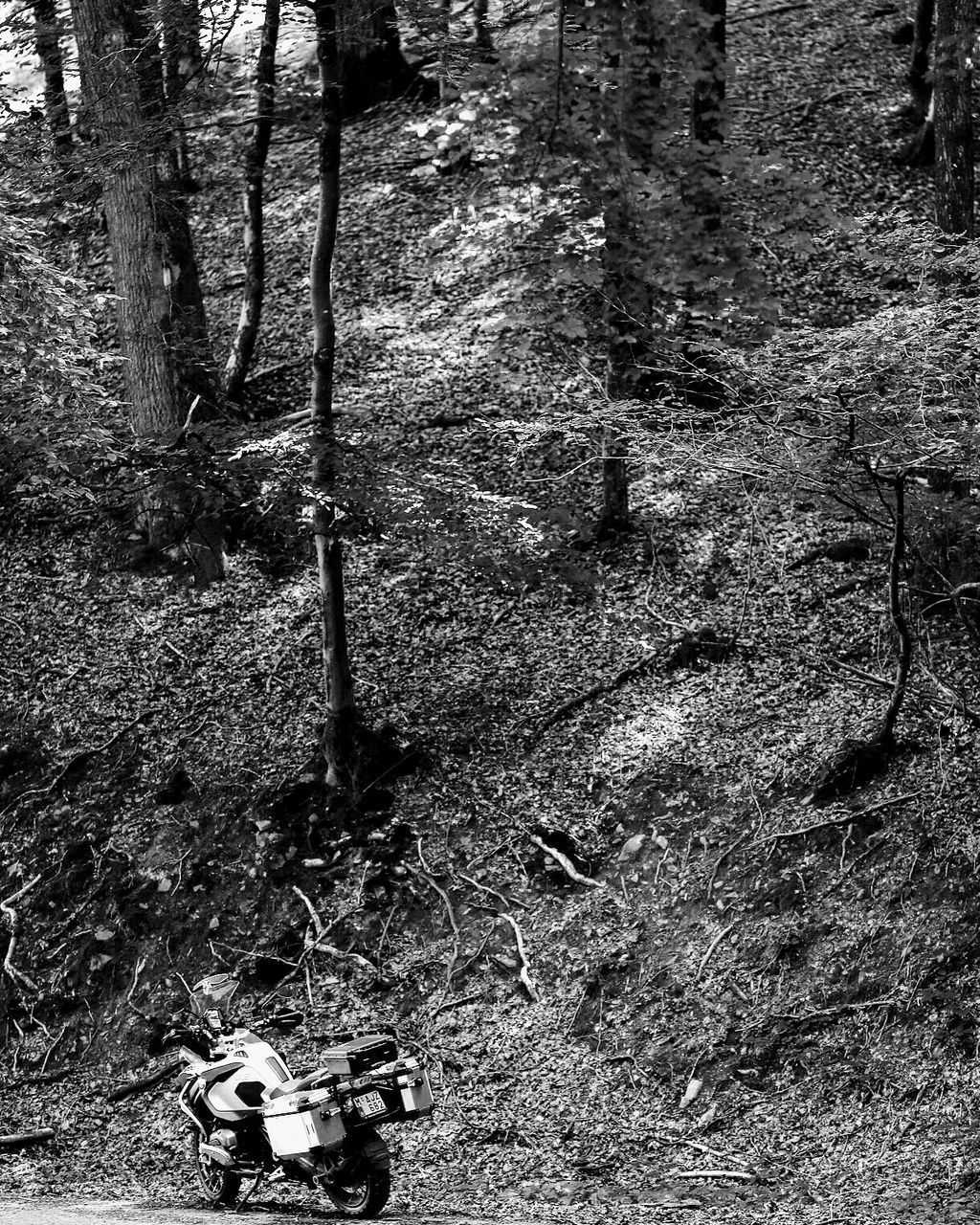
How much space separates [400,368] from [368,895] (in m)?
6.22

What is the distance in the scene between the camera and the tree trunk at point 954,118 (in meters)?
10.7

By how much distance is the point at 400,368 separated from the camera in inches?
499

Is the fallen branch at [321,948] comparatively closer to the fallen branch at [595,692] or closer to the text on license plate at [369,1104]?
the fallen branch at [595,692]

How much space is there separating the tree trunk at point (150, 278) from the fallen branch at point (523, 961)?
4.32m

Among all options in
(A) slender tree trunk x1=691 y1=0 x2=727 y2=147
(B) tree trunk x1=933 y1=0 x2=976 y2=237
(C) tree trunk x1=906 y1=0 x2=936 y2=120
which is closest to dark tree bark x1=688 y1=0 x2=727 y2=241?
(A) slender tree trunk x1=691 y1=0 x2=727 y2=147

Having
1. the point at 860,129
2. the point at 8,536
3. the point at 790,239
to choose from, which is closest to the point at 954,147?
the point at 790,239

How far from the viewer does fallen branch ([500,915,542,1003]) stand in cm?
779

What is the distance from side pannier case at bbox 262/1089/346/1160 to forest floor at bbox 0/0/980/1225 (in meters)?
1.03

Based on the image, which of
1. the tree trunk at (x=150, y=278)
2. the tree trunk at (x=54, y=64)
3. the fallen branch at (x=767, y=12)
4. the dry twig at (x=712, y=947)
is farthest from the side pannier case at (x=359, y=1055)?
the fallen branch at (x=767, y=12)

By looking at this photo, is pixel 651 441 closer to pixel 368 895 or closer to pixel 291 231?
pixel 368 895

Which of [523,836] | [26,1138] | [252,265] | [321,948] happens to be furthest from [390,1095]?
[252,265]

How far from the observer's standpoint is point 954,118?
10922mm

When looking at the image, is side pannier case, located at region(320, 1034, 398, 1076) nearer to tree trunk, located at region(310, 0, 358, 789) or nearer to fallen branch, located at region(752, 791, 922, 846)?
fallen branch, located at region(752, 791, 922, 846)

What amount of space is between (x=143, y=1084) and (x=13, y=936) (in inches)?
79.3
